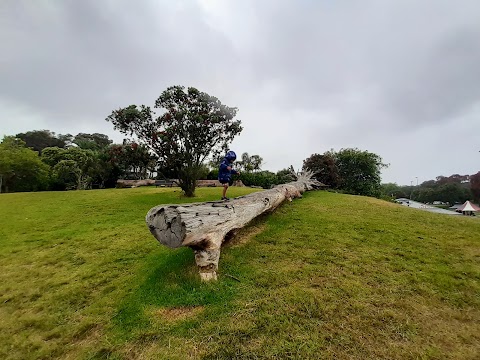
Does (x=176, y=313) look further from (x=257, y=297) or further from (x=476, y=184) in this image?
(x=476, y=184)

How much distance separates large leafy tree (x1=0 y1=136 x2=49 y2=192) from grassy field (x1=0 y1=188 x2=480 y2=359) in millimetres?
24479

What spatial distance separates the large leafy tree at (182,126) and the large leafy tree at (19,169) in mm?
18850

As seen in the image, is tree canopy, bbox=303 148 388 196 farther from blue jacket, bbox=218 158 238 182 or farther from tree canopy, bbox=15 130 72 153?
tree canopy, bbox=15 130 72 153

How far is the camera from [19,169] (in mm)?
24531

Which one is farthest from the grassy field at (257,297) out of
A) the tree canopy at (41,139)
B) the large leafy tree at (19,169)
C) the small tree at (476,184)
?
the tree canopy at (41,139)

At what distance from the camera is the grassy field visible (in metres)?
2.68

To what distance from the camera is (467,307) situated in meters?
3.29

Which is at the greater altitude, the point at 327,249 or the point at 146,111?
the point at 146,111

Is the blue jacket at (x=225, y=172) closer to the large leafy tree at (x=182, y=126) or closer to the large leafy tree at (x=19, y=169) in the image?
the large leafy tree at (x=182, y=126)

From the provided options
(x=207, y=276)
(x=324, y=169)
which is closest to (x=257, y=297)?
(x=207, y=276)

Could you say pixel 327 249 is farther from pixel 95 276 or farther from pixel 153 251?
pixel 95 276

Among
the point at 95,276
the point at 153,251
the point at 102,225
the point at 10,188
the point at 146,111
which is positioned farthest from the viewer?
the point at 10,188

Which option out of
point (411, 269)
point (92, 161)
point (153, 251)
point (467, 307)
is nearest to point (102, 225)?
point (153, 251)

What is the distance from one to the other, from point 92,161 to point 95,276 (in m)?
31.5
